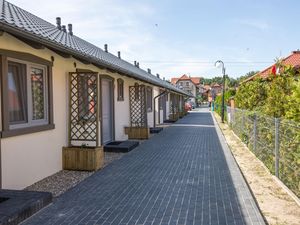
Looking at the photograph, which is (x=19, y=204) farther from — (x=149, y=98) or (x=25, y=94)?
(x=149, y=98)

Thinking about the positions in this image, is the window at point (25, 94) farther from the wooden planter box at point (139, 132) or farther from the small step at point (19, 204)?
the wooden planter box at point (139, 132)

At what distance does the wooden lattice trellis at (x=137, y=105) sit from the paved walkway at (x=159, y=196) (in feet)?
19.0

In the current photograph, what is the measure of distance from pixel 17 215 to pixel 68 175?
3.13m

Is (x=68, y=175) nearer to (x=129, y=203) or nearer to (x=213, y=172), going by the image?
(x=129, y=203)

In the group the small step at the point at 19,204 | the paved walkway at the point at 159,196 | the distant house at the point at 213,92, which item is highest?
the distant house at the point at 213,92


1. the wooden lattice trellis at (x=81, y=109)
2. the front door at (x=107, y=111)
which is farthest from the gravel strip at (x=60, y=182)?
the front door at (x=107, y=111)

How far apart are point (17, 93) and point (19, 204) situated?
2449mm

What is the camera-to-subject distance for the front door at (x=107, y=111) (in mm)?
11699

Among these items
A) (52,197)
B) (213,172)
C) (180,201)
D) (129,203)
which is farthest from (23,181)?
(213,172)

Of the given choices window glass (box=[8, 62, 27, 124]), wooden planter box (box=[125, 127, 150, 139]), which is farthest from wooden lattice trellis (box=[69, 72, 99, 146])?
wooden planter box (box=[125, 127, 150, 139])

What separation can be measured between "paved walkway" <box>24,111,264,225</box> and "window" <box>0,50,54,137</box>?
161 centimetres

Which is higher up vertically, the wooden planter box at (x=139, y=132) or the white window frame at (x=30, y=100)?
the white window frame at (x=30, y=100)

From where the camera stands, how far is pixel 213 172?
313 inches

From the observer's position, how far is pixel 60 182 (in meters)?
6.93
